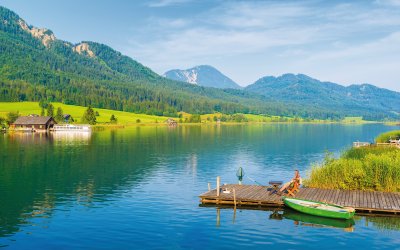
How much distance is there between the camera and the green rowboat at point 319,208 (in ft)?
133

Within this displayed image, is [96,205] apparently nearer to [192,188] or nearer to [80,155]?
[192,188]

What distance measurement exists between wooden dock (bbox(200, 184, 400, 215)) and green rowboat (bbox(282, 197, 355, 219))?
91.6 inches

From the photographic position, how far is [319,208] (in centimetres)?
4225

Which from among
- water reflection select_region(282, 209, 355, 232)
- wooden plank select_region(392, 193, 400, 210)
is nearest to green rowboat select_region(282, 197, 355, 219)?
water reflection select_region(282, 209, 355, 232)

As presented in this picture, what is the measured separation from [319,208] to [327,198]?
207 inches

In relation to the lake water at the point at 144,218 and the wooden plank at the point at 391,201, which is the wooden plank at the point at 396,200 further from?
the lake water at the point at 144,218

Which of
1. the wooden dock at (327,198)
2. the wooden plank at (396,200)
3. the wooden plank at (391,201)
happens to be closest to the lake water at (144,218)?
the wooden dock at (327,198)

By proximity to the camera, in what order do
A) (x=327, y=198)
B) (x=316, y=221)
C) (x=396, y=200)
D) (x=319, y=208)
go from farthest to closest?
(x=327, y=198), (x=396, y=200), (x=319, y=208), (x=316, y=221)

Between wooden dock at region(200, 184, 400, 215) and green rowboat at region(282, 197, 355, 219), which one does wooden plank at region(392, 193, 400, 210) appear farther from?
green rowboat at region(282, 197, 355, 219)

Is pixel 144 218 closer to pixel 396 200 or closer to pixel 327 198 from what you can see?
pixel 327 198

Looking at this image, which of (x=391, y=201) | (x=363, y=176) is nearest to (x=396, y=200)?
(x=391, y=201)

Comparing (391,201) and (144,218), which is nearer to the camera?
(144,218)

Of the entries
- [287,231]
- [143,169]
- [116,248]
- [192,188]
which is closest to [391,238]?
[287,231]

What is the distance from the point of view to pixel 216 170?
258 feet
